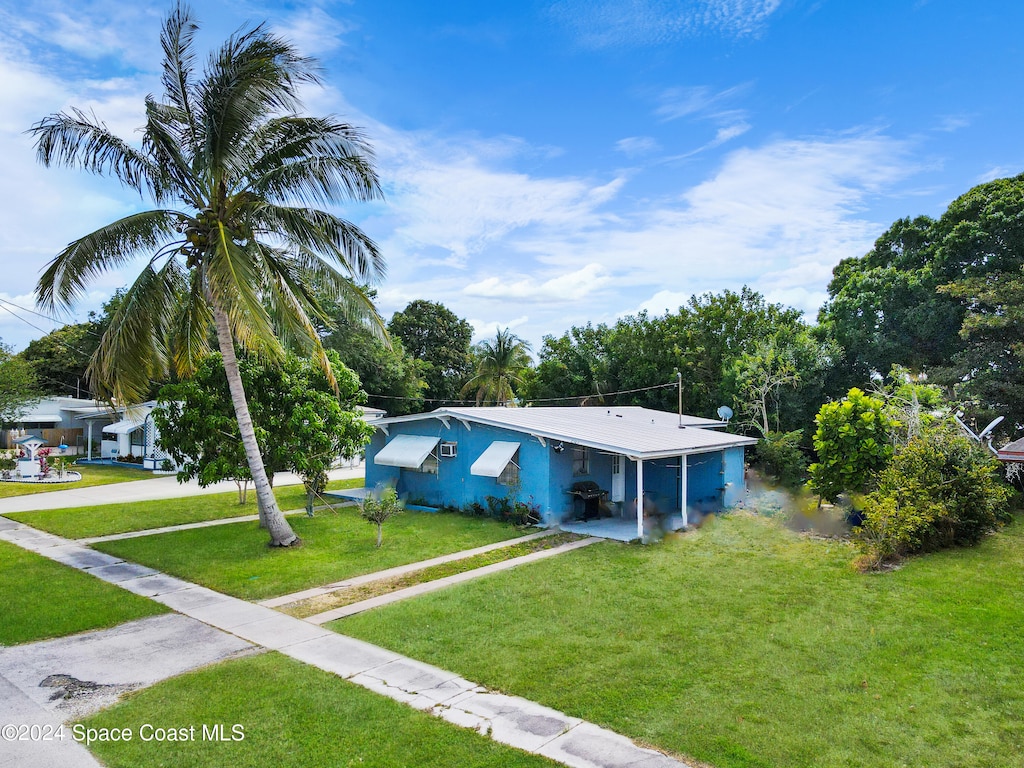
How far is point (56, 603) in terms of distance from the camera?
9.65 metres

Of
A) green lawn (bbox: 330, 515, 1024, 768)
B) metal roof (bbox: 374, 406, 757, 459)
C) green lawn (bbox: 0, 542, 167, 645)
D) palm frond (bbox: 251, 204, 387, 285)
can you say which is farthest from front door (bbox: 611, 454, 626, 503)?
green lawn (bbox: 0, 542, 167, 645)

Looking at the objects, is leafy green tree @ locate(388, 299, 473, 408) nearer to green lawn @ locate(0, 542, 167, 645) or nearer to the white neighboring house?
the white neighboring house

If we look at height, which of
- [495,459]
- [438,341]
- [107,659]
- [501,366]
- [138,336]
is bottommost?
[107,659]

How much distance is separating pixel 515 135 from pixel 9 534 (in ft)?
54.0

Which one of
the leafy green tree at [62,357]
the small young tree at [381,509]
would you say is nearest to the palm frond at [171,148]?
the small young tree at [381,509]

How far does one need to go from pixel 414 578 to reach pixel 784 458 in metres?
14.7

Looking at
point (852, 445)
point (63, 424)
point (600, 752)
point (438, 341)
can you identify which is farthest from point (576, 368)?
point (63, 424)

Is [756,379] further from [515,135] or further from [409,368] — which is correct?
[409,368]

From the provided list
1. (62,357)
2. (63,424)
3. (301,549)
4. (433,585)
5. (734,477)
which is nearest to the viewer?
(433,585)

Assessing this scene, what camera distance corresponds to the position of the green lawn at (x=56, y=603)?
8.59 meters

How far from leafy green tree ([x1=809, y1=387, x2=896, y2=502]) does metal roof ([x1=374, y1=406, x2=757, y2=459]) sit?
2635mm

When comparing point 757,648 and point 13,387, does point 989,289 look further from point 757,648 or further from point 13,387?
point 13,387

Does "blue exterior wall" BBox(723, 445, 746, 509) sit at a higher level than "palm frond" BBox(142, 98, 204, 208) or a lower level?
lower

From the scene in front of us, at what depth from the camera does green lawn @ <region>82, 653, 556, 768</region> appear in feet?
17.3
